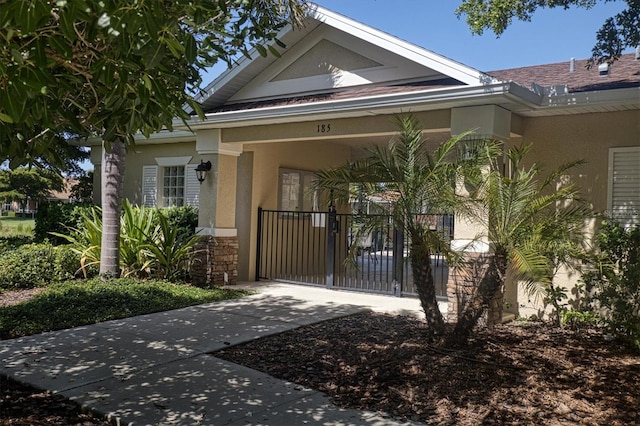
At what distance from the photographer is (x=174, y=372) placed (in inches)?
213

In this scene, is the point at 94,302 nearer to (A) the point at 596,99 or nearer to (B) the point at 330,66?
(B) the point at 330,66

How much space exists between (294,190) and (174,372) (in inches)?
310

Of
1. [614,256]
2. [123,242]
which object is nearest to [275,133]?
[123,242]

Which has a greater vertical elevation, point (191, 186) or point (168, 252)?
point (191, 186)

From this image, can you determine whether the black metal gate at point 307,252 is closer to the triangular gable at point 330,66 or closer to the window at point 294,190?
the window at point 294,190

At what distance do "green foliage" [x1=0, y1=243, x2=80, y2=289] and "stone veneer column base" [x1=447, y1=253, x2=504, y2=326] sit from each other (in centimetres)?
745

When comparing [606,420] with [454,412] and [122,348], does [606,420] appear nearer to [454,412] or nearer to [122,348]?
[454,412]

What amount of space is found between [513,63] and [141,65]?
10.5 meters

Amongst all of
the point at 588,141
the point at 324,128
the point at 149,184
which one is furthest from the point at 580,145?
the point at 149,184

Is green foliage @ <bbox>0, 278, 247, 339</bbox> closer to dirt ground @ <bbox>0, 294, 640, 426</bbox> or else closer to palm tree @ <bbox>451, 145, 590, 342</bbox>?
dirt ground @ <bbox>0, 294, 640, 426</bbox>

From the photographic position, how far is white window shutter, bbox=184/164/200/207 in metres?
12.9

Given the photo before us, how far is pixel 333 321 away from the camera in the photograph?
7.88 metres

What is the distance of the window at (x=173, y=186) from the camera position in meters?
13.6

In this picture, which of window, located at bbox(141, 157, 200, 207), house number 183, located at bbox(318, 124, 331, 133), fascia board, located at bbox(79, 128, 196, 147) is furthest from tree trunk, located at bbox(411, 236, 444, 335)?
window, located at bbox(141, 157, 200, 207)
